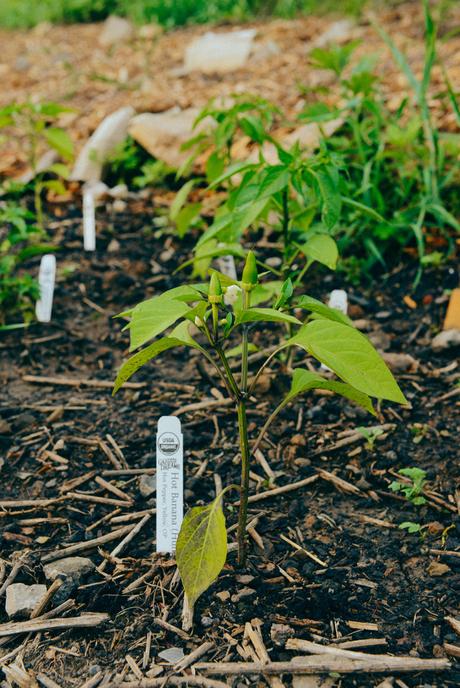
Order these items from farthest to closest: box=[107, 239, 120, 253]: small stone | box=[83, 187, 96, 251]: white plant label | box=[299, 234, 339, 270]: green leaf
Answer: box=[107, 239, 120, 253]: small stone
box=[83, 187, 96, 251]: white plant label
box=[299, 234, 339, 270]: green leaf

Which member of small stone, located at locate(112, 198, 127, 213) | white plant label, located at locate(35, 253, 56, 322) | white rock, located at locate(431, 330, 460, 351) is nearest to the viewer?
white rock, located at locate(431, 330, 460, 351)

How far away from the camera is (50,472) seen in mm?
2137

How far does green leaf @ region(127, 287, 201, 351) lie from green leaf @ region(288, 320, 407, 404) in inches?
9.2

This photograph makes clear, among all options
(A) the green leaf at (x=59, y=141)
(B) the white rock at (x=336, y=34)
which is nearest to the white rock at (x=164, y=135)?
(A) the green leaf at (x=59, y=141)

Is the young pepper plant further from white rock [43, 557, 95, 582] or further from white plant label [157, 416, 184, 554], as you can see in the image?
white rock [43, 557, 95, 582]

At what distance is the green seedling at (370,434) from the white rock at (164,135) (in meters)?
2.11

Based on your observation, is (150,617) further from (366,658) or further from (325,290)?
(325,290)

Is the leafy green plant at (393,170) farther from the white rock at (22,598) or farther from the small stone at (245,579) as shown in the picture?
the white rock at (22,598)

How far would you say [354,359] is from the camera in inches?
53.3

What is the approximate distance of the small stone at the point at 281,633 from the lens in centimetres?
157

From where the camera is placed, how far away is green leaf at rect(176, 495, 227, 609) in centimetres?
151

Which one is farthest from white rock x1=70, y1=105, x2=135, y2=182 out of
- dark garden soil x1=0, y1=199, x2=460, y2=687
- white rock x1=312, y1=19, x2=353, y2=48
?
white rock x1=312, y1=19, x2=353, y2=48

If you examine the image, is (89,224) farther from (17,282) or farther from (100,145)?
(100,145)

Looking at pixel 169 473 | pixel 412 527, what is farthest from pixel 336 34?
pixel 169 473
